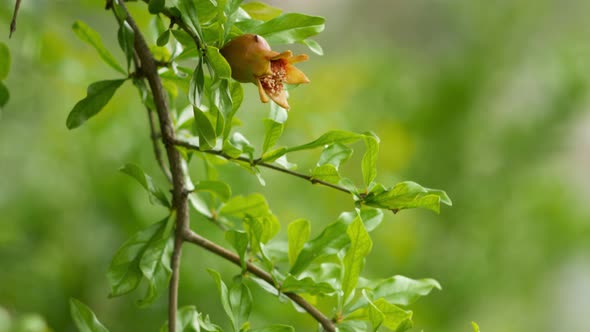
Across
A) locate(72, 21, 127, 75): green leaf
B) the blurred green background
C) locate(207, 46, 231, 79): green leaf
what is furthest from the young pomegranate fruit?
the blurred green background

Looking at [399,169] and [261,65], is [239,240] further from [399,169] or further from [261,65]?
[399,169]

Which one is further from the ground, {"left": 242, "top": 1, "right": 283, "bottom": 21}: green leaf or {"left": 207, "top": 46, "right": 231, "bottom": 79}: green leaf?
{"left": 242, "top": 1, "right": 283, "bottom": 21}: green leaf

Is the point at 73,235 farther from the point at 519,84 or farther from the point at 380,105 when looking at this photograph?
the point at 519,84

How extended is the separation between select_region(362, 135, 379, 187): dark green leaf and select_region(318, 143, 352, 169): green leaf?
0.01 m

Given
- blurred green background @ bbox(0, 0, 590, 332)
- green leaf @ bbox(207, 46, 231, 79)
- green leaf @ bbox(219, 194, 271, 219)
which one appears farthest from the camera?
blurred green background @ bbox(0, 0, 590, 332)

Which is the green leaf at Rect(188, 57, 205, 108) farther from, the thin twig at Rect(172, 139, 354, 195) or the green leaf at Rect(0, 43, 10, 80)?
the green leaf at Rect(0, 43, 10, 80)

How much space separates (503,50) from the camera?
1566 mm

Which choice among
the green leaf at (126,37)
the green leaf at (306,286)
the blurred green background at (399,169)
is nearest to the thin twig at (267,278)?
the green leaf at (306,286)

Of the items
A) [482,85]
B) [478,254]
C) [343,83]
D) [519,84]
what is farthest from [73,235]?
[519,84]

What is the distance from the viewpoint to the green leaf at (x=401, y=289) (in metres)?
0.42

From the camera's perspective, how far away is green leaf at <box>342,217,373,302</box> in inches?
15.4

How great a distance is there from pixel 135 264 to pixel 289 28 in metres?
0.16

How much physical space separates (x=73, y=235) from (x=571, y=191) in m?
1.15

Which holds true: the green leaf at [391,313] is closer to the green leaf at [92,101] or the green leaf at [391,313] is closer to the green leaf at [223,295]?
the green leaf at [223,295]
